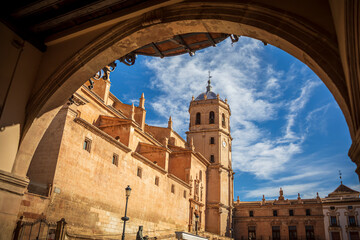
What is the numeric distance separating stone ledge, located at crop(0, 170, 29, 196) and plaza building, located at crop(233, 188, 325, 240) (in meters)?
47.4

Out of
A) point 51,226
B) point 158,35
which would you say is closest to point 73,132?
point 51,226

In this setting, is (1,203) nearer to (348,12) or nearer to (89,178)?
(348,12)

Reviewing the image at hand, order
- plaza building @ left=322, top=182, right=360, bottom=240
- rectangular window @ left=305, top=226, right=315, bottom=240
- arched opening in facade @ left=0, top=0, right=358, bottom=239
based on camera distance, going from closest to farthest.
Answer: arched opening in facade @ left=0, top=0, right=358, bottom=239 < plaza building @ left=322, top=182, right=360, bottom=240 < rectangular window @ left=305, top=226, right=315, bottom=240

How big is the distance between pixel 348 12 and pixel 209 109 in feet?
140

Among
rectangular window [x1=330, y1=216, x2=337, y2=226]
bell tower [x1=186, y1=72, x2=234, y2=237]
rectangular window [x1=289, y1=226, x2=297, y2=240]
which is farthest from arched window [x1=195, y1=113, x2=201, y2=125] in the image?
rectangular window [x1=330, y1=216, x2=337, y2=226]

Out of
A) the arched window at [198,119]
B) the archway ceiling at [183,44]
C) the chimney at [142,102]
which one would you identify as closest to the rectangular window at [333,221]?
the arched window at [198,119]

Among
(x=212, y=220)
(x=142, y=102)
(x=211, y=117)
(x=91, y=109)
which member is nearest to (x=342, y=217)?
(x=212, y=220)

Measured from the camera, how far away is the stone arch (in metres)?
2.86

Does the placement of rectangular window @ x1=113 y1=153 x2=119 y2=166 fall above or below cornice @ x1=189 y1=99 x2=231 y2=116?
below

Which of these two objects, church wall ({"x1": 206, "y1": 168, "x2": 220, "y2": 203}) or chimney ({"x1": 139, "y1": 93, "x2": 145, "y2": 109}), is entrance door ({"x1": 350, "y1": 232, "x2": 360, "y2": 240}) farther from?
chimney ({"x1": 139, "y1": 93, "x2": 145, "y2": 109})

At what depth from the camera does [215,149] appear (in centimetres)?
4216

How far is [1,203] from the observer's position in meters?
4.01

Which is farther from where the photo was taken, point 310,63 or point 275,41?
point 275,41

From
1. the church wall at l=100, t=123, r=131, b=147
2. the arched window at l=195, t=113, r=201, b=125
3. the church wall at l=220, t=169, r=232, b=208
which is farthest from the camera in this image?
the arched window at l=195, t=113, r=201, b=125
